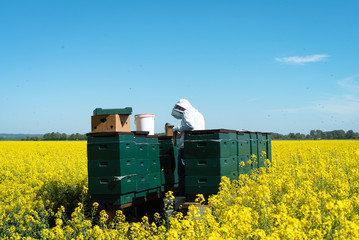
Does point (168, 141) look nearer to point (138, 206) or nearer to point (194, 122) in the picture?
point (194, 122)

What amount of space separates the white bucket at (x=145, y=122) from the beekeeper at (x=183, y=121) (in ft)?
2.03

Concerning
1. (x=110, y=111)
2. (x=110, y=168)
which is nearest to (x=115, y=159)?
(x=110, y=168)

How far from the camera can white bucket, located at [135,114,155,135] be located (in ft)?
27.2

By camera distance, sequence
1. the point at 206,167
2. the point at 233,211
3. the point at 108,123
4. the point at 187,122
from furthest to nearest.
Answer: the point at 187,122, the point at 108,123, the point at 206,167, the point at 233,211

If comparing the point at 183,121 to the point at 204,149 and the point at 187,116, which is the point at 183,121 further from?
the point at 204,149

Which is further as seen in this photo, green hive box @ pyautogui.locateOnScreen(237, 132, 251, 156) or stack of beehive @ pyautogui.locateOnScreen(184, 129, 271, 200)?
green hive box @ pyautogui.locateOnScreen(237, 132, 251, 156)

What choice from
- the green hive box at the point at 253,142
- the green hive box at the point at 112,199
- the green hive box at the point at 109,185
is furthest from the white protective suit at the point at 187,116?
the green hive box at the point at 253,142

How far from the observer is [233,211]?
4.61 meters

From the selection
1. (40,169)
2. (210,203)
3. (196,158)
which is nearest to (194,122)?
(196,158)

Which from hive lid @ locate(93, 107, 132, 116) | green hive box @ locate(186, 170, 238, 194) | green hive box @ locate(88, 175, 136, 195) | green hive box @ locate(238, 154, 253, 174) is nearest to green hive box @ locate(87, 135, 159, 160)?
green hive box @ locate(88, 175, 136, 195)

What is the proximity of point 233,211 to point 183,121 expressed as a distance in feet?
11.3

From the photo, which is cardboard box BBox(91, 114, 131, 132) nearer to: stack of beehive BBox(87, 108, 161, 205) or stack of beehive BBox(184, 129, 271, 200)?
stack of beehive BBox(87, 108, 161, 205)

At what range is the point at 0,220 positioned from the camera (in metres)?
7.98

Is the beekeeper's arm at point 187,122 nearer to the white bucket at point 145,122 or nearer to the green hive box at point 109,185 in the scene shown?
the white bucket at point 145,122
